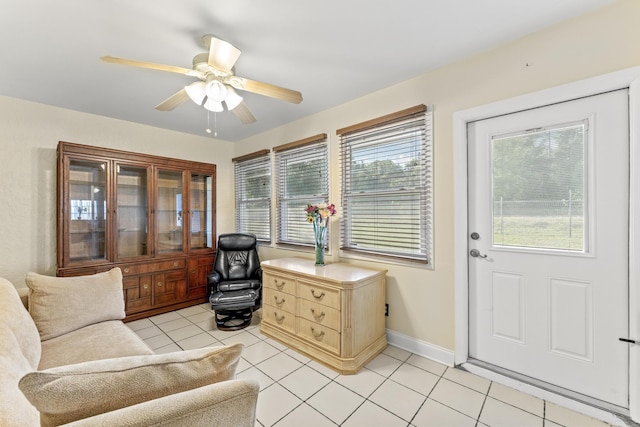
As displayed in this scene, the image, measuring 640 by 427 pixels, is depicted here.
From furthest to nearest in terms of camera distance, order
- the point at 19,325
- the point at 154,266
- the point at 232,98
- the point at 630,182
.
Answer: the point at 154,266 < the point at 232,98 < the point at 630,182 < the point at 19,325

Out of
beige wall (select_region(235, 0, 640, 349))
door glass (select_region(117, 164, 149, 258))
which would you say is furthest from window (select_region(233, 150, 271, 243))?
door glass (select_region(117, 164, 149, 258))

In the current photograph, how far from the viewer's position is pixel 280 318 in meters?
2.77

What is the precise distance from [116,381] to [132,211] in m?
3.26

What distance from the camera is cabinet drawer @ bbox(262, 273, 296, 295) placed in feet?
8.76

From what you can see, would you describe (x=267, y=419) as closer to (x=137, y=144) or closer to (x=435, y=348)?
(x=435, y=348)

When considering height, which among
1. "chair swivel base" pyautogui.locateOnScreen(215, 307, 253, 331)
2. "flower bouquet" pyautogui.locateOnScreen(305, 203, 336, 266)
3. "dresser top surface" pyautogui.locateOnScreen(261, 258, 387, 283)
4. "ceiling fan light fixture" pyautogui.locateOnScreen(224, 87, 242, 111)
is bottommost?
"chair swivel base" pyautogui.locateOnScreen(215, 307, 253, 331)

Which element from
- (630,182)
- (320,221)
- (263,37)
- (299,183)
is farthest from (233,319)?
(630,182)

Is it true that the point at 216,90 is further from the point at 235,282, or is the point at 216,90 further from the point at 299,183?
the point at 235,282

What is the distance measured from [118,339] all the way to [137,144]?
2.82m

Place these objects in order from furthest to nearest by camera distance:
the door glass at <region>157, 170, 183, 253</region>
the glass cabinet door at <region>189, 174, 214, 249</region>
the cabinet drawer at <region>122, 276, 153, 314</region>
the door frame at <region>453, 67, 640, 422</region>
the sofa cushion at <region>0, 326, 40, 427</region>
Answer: the glass cabinet door at <region>189, 174, 214, 249</region> < the door glass at <region>157, 170, 183, 253</region> < the cabinet drawer at <region>122, 276, 153, 314</region> < the door frame at <region>453, 67, 640, 422</region> < the sofa cushion at <region>0, 326, 40, 427</region>

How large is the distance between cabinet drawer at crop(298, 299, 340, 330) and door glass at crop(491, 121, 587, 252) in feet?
4.74

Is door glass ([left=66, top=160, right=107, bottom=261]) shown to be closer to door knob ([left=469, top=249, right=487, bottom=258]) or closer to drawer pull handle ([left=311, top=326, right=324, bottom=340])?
drawer pull handle ([left=311, top=326, right=324, bottom=340])

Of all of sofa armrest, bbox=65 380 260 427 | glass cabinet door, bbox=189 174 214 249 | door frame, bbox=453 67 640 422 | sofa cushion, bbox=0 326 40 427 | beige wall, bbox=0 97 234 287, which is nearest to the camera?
sofa armrest, bbox=65 380 260 427

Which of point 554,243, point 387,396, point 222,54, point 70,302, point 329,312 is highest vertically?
point 222,54
